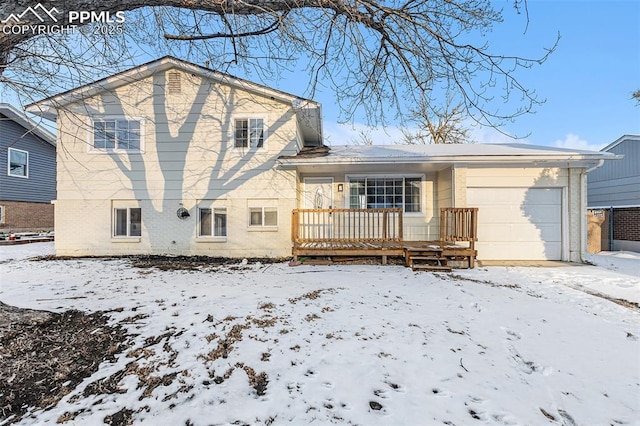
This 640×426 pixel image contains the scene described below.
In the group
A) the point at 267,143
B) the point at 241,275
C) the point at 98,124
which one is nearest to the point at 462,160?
the point at 267,143

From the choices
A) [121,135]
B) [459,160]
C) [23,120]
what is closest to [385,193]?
[459,160]

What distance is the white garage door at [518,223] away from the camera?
8047 mm

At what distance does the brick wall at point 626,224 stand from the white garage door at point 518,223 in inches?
181

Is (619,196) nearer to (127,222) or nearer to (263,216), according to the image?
(263,216)

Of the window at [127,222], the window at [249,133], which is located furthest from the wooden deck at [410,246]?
the window at [127,222]

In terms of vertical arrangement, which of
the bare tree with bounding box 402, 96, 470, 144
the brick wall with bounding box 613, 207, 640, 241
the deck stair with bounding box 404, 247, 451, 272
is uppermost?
the bare tree with bounding box 402, 96, 470, 144

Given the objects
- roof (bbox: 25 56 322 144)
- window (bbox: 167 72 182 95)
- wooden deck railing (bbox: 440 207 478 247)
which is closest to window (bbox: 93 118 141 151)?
roof (bbox: 25 56 322 144)

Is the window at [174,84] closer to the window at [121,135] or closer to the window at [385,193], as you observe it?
the window at [121,135]

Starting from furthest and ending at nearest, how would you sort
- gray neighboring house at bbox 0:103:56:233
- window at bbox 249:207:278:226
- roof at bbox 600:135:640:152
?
gray neighboring house at bbox 0:103:56:233 → roof at bbox 600:135:640:152 → window at bbox 249:207:278:226

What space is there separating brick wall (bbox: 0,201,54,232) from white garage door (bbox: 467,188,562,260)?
66.8ft

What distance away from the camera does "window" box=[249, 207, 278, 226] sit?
8.62 m

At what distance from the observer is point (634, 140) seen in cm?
1362

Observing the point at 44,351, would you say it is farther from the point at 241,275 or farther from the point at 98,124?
the point at 98,124

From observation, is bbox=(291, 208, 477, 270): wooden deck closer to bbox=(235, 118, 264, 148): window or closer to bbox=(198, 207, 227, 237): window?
bbox=(198, 207, 227, 237): window
